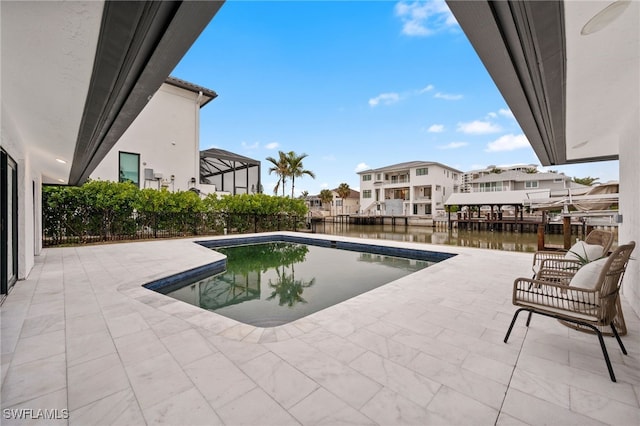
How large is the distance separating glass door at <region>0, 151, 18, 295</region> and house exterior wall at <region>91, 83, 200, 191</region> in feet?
31.7

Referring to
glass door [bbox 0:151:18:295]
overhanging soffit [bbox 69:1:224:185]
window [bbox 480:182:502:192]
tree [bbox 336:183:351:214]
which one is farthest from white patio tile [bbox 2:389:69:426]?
tree [bbox 336:183:351:214]

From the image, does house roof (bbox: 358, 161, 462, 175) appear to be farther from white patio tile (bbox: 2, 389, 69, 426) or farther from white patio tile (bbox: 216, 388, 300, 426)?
white patio tile (bbox: 2, 389, 69, 426)

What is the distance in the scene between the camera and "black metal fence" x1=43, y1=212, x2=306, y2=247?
10070 millimetres

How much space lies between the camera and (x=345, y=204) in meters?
40.1

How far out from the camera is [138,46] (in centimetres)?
163

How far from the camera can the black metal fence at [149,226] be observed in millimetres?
10070

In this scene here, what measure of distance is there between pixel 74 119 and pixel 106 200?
29.0ft

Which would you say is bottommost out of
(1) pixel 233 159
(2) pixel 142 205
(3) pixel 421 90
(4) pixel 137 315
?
(4) pixel 137 315

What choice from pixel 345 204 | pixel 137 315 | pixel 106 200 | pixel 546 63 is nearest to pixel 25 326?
pixel 137 315

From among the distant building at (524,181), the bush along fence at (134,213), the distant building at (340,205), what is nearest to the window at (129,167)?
the bush along fence at (134,213)

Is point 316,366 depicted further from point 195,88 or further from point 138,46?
point 195,88

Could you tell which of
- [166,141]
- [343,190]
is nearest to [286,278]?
[166,141]

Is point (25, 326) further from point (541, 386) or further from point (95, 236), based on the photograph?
point (95, 236)

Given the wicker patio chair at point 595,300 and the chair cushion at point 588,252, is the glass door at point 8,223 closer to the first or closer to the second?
the wicker patio chair at point 595,300
